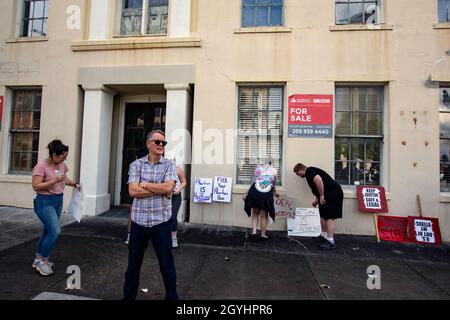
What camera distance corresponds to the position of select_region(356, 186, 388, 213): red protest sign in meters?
6.02

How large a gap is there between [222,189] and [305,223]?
6.74 feet

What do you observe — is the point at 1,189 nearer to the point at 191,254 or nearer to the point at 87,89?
the point at 87,89

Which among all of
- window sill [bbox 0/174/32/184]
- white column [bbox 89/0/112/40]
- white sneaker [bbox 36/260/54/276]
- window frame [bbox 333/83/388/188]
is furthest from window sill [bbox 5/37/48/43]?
window frame [bbox 333/83/388/188]

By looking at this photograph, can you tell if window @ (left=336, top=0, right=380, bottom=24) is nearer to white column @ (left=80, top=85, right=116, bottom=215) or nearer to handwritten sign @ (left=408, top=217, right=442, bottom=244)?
handwritten sign @ (left=408, top=217, right=442, bottom=244)

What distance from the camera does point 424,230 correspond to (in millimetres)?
5793

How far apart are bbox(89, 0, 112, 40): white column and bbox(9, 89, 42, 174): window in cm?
237

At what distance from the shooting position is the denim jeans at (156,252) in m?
2.73

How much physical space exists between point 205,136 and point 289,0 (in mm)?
3965

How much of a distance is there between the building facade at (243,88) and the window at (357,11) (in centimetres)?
3

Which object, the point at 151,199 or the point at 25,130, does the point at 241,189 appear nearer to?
the point at 151,199

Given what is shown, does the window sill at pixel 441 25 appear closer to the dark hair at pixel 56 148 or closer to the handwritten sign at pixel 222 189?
the handwritten sign at pixel 222 189

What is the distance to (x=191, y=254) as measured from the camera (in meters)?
4.64
